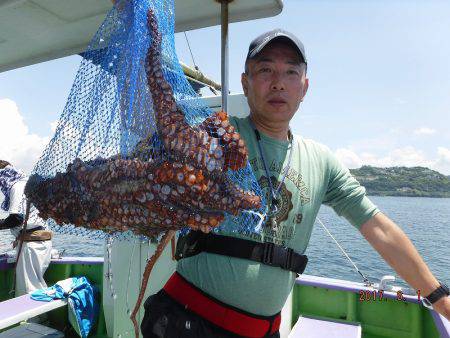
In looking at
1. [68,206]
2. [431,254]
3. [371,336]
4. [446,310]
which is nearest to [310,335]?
[371,336]

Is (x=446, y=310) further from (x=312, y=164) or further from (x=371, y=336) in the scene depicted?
(x=371, y=336)

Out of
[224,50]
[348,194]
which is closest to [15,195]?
[224,50]

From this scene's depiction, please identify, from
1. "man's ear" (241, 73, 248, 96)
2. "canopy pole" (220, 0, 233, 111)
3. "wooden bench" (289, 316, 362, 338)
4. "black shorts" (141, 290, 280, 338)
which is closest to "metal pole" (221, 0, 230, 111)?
"canopy pole" (220, 0, 233, 111)

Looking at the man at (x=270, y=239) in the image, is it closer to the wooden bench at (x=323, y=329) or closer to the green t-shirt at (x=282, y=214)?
the green t-shirt at (x=282, y=214)

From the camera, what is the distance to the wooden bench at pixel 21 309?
4148 millimetres

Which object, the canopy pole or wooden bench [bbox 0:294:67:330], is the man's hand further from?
wooden bench [bbox 0:294:67:330]

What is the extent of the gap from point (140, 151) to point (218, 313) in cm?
84

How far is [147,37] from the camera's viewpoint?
178 centimetres

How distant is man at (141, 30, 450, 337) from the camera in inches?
69.7

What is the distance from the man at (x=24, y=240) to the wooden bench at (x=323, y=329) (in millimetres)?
3572

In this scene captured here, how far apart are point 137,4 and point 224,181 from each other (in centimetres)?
102

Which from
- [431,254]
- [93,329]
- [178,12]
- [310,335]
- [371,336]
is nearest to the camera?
[178,12]

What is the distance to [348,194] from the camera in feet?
7.31

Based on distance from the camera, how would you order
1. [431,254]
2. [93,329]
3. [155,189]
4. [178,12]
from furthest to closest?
1. [431,254]
2. [93,329]
3. [178,12]
4. [155,189]
